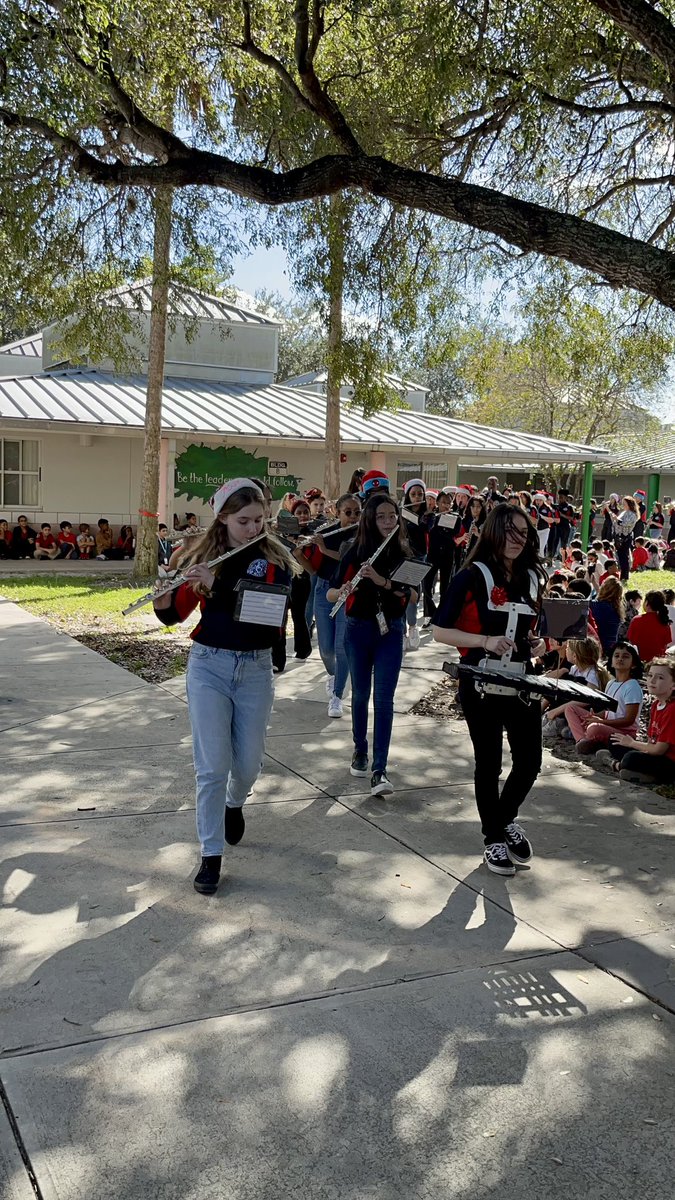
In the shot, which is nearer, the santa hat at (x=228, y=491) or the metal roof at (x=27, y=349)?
the santa hat at (x=228, y=491)

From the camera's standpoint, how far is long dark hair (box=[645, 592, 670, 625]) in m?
9.30

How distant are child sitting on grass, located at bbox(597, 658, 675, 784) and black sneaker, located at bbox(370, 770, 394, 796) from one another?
161 cm

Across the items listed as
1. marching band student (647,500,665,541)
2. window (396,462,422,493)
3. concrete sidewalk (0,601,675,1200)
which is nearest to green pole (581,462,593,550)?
marching band student (647,500,665,541)

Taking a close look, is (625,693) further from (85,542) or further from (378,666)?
(85,542)

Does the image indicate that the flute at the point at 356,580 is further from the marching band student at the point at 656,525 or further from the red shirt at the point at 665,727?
the marching band student at the point at 656,525

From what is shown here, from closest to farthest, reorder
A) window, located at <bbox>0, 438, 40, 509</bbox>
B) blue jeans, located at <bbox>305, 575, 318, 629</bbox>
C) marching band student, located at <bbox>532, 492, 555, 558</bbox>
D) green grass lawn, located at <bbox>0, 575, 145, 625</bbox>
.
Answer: blue jeans, located at <bbox>305, 575, 318, 629</bbox> → green grass lawn, located at <bbox>0, 575, 145, 625</bbox> → marching band student, located at <bbox>532, 492, 555, 558</bbox> → window, located at <bbox>0, 438, 40, 509</bbox>

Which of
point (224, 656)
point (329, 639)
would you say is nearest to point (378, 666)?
point (224, 656)

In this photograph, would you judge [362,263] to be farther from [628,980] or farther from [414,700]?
[628,980]

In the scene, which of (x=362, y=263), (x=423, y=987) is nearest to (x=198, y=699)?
(x=423, y=987)

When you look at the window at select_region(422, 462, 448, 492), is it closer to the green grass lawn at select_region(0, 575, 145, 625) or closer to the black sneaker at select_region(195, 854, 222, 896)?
the green grass lawn at select_region(0, 575, 145, 625)

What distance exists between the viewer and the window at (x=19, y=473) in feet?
71.2

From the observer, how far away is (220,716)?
459cm

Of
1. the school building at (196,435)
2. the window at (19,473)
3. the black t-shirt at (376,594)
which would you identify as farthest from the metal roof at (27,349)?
the black t-shirt at (376,594)

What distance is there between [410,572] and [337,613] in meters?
2.07
